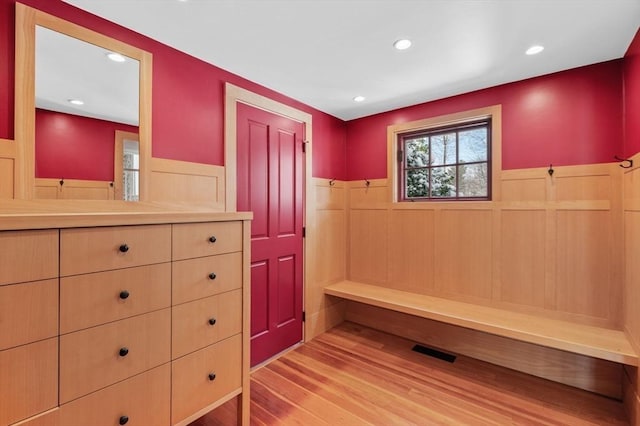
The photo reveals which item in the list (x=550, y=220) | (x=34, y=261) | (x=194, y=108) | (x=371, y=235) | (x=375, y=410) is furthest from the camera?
(x=371, y=235)

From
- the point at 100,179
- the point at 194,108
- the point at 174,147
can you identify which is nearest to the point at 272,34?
the point at 194,108

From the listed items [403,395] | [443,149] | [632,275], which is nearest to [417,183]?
[443,149]

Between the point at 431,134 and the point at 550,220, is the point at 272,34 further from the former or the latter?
the point at 550,220

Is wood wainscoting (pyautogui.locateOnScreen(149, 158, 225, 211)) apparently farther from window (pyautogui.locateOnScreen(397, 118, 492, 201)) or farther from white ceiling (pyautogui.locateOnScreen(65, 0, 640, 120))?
window (pyautogui.locateOnScreen(397, 118, 492, 201))

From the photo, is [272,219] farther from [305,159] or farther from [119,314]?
[119,314]

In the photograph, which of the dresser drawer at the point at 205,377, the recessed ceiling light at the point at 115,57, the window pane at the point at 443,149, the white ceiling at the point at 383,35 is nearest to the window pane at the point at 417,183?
the window pane at the point at 443,149

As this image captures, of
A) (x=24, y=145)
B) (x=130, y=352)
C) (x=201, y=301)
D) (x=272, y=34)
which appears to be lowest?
(x=130, y=352)

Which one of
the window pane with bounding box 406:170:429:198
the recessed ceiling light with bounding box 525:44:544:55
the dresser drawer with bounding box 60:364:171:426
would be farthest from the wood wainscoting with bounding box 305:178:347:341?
the recessed ceiling light with bounding box 525:44:544:55

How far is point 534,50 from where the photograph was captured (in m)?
1.89

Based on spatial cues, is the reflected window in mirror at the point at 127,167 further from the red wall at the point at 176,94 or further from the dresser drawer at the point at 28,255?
the dresser drawer at the point at 28,255

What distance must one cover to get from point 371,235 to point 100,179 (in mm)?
2392

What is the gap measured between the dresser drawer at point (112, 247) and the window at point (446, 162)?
92.7 inches

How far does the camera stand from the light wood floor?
179 centimetres

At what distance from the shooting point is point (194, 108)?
199 centimetres
